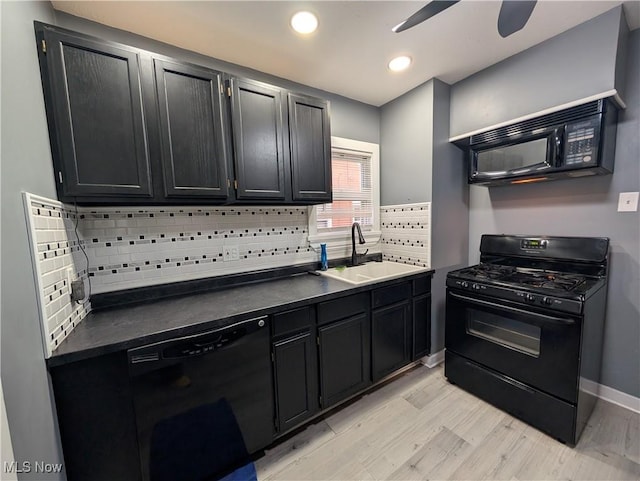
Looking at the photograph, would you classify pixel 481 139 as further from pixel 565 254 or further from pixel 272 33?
pixel 272 33

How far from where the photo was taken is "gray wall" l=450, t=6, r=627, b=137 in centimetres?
153

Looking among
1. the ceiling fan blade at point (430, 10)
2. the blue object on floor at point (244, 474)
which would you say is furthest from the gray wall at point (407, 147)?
the blue object on floor at point (244, 474)

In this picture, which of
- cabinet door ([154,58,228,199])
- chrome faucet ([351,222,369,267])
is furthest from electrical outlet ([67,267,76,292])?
chrome faucet ([351,222,369,267])

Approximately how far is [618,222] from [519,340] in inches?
42.2

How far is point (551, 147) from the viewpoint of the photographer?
5.67 ft

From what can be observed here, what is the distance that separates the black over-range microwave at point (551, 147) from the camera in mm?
1580

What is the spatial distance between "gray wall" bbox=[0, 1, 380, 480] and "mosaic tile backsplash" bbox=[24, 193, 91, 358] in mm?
38

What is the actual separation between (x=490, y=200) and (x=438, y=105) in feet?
3.27

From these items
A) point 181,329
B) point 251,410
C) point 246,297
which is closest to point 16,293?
point 181,329

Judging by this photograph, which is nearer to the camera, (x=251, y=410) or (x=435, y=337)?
(x=251, y=410)

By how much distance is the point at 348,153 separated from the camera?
98.1 inches

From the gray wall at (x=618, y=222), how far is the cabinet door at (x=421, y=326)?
1107mm

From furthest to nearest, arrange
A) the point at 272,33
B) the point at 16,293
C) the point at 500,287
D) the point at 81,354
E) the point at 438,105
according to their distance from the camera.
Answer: the point at 438,105
the point at 500,287
the point at 272,33
the point at 81,354
the point at 16,293
